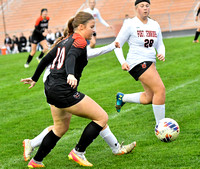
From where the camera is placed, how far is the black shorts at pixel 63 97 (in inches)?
183

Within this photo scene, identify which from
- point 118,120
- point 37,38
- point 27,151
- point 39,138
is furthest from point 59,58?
point 37,38

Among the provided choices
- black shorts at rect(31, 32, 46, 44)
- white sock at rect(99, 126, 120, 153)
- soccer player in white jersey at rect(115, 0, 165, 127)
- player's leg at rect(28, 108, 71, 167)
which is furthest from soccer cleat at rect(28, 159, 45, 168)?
black shorts at rect(31, 32, 46, 44)

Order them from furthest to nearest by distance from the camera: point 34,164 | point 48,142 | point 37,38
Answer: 1. point 37,38
2. point 34,164
3. point 48,142

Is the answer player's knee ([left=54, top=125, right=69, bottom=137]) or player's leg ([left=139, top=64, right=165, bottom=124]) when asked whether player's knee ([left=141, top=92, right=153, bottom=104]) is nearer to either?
player's leg ([left=139, top=64, right=165, bottom=124])

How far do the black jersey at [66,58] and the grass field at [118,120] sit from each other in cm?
125

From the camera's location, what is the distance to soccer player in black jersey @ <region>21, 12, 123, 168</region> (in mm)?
4637

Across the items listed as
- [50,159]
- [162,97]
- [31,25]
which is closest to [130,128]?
[162,97]

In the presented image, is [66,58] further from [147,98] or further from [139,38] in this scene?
[147,98]

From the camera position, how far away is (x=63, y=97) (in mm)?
4641

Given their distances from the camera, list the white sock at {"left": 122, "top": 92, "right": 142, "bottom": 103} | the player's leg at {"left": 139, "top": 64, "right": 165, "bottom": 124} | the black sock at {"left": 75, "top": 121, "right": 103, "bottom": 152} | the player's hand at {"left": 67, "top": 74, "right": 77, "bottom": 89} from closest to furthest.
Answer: the player's hand at {"left": 67, "top": 74, "right": 77, "bottom": 89} → the black sock at {"left": 75, "top": 121, "right": 103, "bottom": 152} → the player's leg at {"left": 139, "top": 64, "right": 165, "bottom": 124} → the white sock at {"left": 122, "top": 92, "right": 142, "bottom": 103}

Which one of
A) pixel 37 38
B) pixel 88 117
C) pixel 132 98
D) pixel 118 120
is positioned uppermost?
pixel 88 117

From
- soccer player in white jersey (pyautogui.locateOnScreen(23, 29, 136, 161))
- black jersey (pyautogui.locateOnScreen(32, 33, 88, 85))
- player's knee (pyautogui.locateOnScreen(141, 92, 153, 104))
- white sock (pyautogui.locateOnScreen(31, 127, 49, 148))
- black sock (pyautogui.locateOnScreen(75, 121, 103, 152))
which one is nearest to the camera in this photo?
black jersey (pyautogui.locateOnScreen(32, 33, 88, 85))

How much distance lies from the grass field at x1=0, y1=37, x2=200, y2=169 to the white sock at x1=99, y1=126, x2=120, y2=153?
0.13 meters

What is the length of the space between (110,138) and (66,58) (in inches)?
53.2
